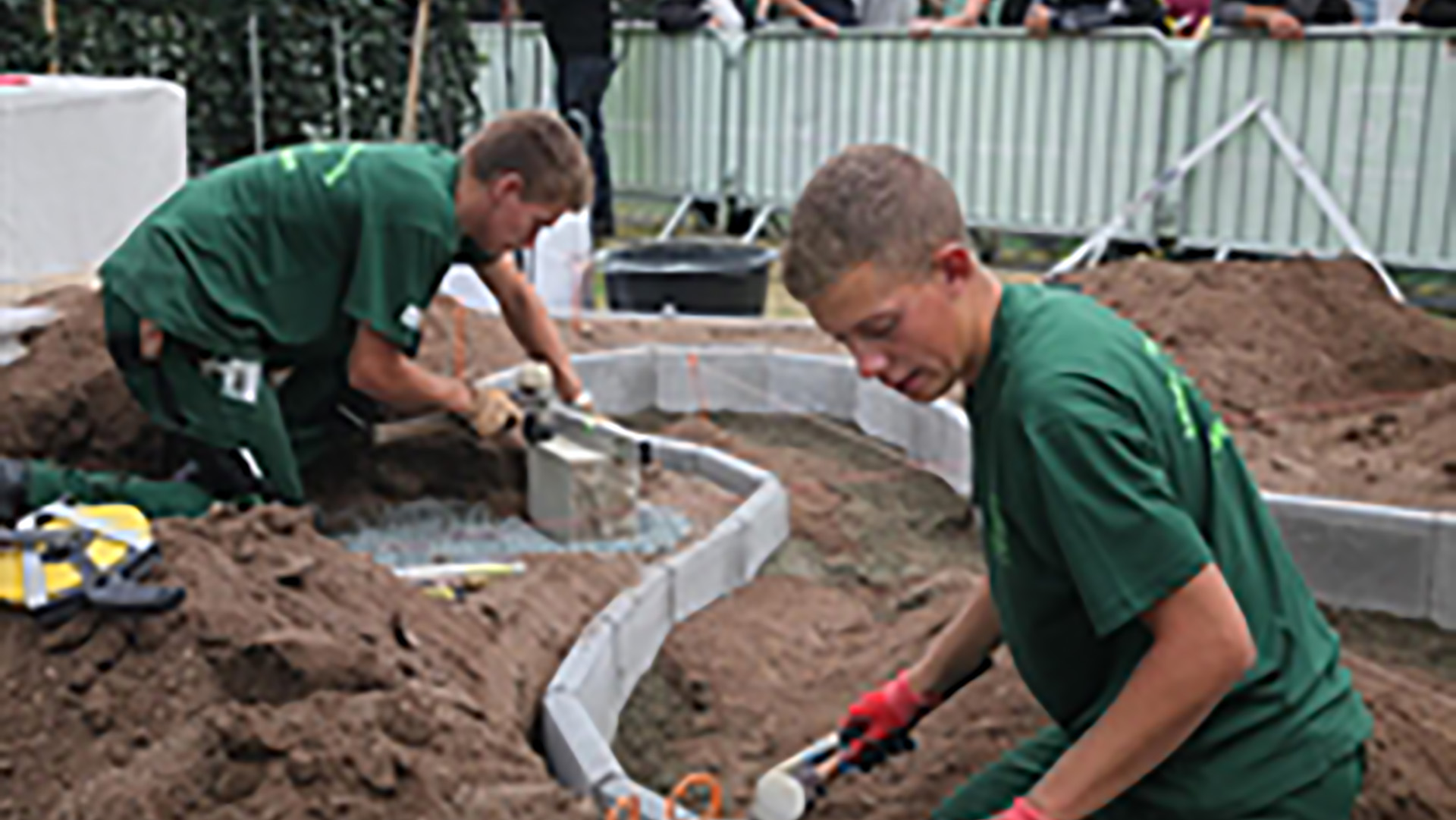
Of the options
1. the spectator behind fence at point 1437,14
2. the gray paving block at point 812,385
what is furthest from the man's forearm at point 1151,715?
the spectator behind fence at point 1437,14

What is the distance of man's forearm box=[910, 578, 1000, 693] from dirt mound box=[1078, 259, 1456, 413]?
3743 mm

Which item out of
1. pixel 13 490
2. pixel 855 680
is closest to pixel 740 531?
pixel 855 680

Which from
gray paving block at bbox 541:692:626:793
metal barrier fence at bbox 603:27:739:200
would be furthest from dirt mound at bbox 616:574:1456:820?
metal barrier fence at bbox 603:27:739:200

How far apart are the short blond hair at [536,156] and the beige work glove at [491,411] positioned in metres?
0.82

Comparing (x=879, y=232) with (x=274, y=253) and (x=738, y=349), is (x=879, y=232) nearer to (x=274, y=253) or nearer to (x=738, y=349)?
(x=274, y=253)

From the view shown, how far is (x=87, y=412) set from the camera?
16.1 feet

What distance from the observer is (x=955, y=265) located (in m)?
2.08

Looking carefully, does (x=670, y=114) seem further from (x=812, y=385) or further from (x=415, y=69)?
(x=812, y=385)

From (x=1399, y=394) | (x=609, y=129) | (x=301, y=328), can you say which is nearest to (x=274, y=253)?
(x=301, y=328)

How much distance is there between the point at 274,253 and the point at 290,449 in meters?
0.64

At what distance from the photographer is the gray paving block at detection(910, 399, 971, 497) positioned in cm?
541

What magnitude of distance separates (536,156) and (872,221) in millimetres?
2132

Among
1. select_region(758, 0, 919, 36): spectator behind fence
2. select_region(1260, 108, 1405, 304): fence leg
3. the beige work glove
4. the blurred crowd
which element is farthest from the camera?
select_region(758, 0, 919, 36): spectator behind fence

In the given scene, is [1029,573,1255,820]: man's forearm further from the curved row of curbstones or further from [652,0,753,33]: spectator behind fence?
[652,0,753,33]: spectator behind fence
